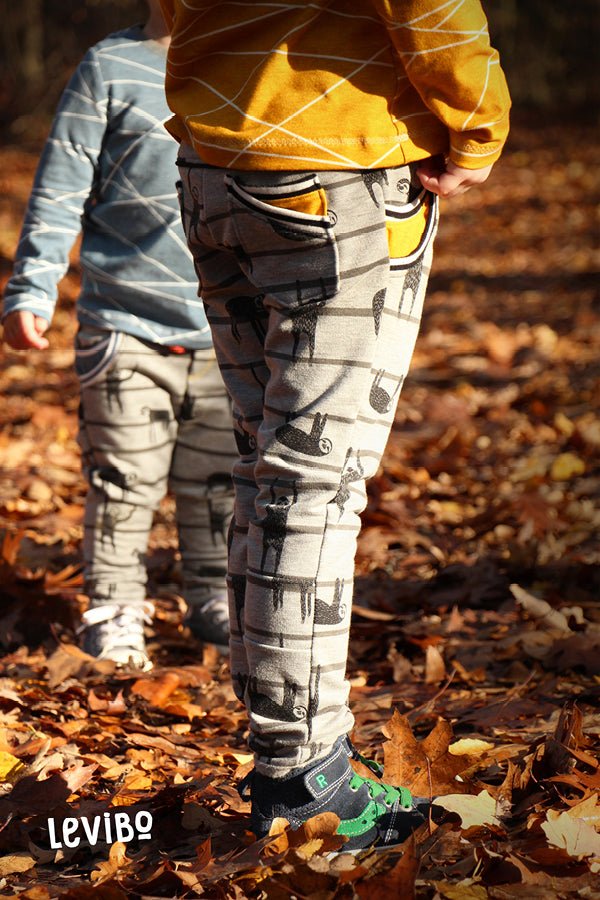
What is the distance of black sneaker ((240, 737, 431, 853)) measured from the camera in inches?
70.5

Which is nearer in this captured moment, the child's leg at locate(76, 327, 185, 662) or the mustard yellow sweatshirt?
the mustard yellow sweatshirt

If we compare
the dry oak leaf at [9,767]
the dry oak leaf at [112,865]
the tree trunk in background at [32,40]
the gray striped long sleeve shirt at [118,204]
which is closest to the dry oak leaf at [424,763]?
the dry oak leaf at [112,865]

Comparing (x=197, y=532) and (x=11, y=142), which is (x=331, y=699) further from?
(x=11, y=142)

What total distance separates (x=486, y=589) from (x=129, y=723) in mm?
1338

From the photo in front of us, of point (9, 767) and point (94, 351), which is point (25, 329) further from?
point (9, 767)

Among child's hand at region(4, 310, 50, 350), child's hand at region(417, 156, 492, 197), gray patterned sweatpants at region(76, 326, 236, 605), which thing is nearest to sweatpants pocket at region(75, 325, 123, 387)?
gray patterned sweatpants at region(76, 326, 236, 605)

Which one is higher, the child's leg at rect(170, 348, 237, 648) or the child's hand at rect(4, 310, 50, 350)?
the child's hand at rect(4, 310, 50, 350)

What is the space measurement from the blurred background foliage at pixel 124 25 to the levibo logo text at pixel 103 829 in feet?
59.6

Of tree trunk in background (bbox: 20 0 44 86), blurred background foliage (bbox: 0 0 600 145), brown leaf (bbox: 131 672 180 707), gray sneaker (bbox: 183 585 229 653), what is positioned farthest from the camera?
tree trunk in background (bbox: 20 0 44 86)

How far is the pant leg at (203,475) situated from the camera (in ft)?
9.99

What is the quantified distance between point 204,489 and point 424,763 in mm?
1289

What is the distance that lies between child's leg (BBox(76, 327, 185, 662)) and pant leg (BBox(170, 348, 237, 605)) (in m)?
0.05

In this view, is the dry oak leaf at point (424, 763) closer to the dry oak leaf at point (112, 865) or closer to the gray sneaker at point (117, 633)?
the dry oak leaf at point (112, 865)

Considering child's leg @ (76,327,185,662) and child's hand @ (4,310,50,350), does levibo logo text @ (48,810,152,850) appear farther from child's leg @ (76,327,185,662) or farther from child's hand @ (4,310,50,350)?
child's hand @ (4,310,50,350)
